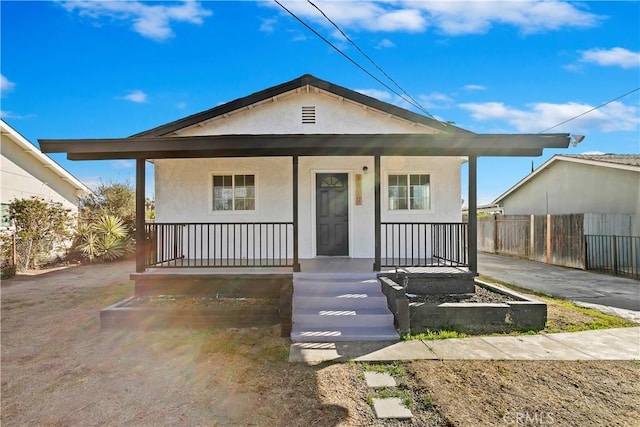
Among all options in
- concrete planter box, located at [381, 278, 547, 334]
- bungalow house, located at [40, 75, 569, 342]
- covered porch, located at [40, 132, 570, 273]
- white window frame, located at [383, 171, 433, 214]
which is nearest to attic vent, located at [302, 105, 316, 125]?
bungalow house, located at [40, 75, 569, 342]

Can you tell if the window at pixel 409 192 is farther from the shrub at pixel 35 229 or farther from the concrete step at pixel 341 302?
the shrub at pixel 35 229

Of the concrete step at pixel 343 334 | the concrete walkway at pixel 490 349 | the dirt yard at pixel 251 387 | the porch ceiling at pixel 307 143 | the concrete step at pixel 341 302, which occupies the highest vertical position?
the porch ceiling at pixel 307 143

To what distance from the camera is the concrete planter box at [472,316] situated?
5418mm

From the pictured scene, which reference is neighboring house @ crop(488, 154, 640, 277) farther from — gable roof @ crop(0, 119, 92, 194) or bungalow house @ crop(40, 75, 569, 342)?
gable roof @ crop(0, 119, 92, 194)

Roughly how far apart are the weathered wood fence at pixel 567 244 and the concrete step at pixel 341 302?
30.3ft

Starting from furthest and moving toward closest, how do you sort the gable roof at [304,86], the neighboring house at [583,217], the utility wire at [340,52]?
the neighboring house at [583,217], the gable roof at [304,86], the utility wire at [340,52]

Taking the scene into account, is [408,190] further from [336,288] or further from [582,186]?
[582,186]

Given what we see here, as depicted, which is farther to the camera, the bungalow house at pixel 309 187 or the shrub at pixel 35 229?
the shrub at pixel 35 229

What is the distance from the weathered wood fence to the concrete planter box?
24.6 feet

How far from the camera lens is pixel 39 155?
1441cm

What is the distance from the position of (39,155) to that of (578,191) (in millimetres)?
22098

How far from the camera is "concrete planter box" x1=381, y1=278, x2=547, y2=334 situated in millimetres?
5418

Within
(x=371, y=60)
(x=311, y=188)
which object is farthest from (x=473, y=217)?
(x=371, y=60)

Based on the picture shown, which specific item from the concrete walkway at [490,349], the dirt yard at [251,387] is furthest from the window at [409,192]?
the dirt yard at [251,387]
